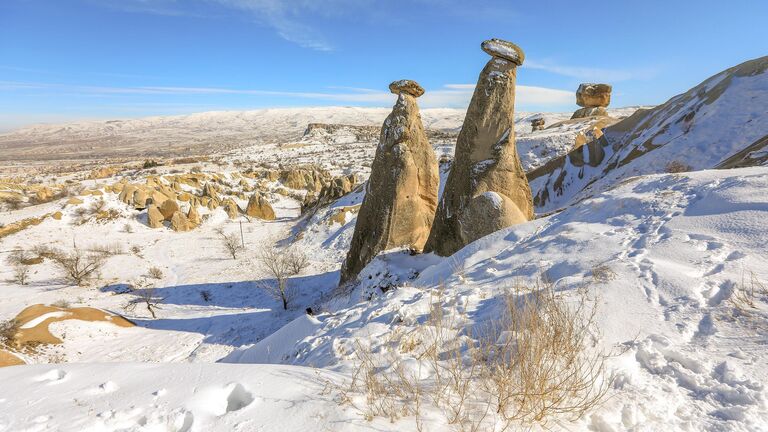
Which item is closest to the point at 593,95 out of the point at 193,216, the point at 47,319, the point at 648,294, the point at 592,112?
the point at 592,112

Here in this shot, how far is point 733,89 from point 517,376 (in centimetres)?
2332

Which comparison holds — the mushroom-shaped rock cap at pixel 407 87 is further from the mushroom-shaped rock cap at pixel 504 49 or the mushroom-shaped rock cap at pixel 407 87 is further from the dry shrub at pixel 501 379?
the dry shrub at pixel 501 379

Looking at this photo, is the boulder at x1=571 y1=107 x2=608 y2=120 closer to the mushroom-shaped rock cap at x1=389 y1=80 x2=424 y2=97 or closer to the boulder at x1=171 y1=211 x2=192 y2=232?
the mushroom-shaped rock cap at x1=389 y1=80 x2=424 y2=97

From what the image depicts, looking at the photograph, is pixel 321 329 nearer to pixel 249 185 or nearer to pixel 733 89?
pixel 733 89

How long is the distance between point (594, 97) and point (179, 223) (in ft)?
123

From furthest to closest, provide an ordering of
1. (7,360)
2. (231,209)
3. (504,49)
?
(231,209)
(504,49)
(7,360)

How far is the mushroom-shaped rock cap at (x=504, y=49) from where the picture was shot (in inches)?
372

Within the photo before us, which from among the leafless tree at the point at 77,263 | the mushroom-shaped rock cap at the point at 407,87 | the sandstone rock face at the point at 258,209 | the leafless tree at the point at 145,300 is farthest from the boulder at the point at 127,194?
the mushroom-shaped rock cap at the point at 407,87

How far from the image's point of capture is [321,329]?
5082mm

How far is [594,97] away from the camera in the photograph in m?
32.7

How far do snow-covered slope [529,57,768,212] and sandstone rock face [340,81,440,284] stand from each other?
8.86 meters

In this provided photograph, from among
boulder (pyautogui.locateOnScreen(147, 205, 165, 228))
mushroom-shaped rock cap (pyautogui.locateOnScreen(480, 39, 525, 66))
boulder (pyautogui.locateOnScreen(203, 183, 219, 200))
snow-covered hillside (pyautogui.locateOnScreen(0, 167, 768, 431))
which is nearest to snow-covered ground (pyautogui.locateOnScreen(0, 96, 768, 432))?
snow-covered hillside (pyautogui.locateOnScreen(0, 167, 768, 431))

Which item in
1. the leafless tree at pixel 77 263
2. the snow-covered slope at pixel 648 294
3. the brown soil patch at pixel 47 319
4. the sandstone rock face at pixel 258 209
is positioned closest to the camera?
the snow-covered slope at pixel 648 294

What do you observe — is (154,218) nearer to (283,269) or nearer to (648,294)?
(283,269)
